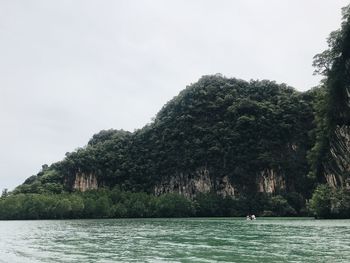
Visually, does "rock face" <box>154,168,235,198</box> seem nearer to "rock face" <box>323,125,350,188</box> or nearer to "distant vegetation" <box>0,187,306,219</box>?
"distant vegetation" <box>0,187,306,219</box>

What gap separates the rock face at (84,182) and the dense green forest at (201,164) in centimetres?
29

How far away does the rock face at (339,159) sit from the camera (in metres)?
69.6

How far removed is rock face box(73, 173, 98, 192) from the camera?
134 metres

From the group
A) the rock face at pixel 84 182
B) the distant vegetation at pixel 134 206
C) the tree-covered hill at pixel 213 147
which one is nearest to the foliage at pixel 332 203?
the distant vegetation at pixel 134 206

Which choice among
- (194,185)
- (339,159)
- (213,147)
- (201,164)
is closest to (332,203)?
(339,159)

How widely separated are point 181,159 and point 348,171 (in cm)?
6954

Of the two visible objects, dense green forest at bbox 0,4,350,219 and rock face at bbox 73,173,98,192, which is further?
rock face at bbox 73,173,98,192

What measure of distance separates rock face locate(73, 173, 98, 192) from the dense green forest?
0.29 m

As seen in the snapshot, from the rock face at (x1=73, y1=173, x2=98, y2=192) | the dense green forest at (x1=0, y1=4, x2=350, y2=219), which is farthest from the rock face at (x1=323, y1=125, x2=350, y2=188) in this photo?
the rock face at (x1=73, y1=173, x2=98, y2=192)

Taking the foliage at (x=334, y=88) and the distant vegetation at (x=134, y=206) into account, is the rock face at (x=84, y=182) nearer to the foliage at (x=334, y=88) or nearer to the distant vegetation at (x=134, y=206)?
the distant vegetation at (x=134, y=206)

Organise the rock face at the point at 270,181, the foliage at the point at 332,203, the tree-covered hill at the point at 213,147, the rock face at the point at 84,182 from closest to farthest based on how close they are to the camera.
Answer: the foliage at the point at 332,203 < the rock face at the point at 270,181 < the tree-covered hill at the point at 213,147 < the rock face at the point at 84,182

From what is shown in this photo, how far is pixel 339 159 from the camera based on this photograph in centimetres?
7131

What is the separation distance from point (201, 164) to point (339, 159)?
61928 mm

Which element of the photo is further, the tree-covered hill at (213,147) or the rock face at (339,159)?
the tree-covered hill at (213,147)
